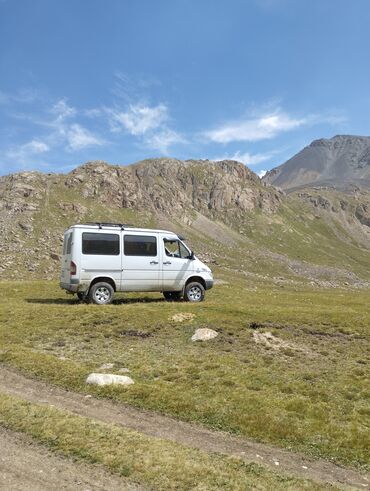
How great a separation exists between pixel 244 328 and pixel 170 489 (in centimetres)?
1231

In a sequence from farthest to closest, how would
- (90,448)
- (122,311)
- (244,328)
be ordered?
(122,311), (244,328), (90,448)

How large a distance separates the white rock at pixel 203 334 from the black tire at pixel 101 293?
23.8ft

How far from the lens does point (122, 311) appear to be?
813 inches

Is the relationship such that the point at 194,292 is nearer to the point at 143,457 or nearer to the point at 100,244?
the point at 100,244

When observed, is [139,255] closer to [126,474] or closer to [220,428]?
[220,428]

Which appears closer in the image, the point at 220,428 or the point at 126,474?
the point at 126,474

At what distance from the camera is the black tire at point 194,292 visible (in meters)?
25.5

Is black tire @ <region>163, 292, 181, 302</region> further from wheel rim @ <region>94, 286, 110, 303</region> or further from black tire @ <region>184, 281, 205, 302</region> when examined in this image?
wheel rim @ <region>94, 286, 110, 303</region>

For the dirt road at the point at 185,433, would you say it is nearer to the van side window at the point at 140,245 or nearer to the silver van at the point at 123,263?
the silver van at the point at 123,263

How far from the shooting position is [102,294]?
23516 mm

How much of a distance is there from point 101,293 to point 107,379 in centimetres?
1147

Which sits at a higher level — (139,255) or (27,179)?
(27,179)

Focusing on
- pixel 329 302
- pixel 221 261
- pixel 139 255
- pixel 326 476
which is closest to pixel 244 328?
pixel 139 255

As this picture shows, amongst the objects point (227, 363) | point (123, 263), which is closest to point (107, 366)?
point (227, 363)
